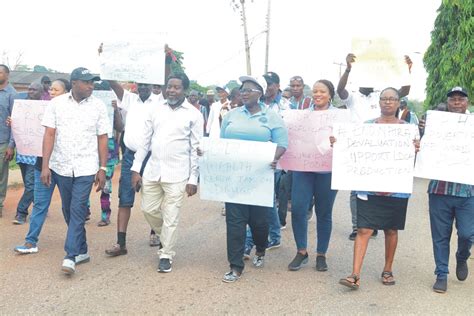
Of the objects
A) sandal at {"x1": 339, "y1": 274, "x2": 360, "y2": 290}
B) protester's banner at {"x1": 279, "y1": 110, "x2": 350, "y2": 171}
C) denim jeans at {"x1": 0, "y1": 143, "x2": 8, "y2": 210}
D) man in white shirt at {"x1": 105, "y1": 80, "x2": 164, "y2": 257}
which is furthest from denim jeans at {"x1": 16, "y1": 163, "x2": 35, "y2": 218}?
sandal at {"x1": 339, "y1": 274, "x2": 360, "y2": 290}

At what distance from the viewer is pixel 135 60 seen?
18.5ft

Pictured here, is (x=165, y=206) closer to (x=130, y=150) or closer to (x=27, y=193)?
(x=130, y=150)

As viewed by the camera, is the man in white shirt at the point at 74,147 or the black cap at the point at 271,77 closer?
the man in white shirt at the point at 74,147

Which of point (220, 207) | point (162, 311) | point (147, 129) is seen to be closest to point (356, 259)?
point (162, 311)

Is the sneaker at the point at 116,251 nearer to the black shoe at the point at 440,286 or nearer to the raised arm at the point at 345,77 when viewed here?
the raised arm at the point at 345,77

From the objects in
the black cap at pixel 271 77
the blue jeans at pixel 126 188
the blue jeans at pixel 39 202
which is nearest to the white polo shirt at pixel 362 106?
the black cap at pixel 271 77

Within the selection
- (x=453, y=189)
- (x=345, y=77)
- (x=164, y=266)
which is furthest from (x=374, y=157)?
(x=164, y=266)

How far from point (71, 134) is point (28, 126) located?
74.1 inches

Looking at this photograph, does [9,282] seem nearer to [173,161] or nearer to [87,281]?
[87,281]

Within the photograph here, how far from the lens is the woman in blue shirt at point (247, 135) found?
4961 mm

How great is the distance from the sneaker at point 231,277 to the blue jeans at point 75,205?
4.75 ft

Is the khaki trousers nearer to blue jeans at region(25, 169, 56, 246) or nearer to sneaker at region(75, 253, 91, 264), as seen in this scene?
sneaker at region(75, 253, 91, 264)

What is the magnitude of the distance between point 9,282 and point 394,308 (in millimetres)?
3387

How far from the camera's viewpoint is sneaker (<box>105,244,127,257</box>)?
555cm
